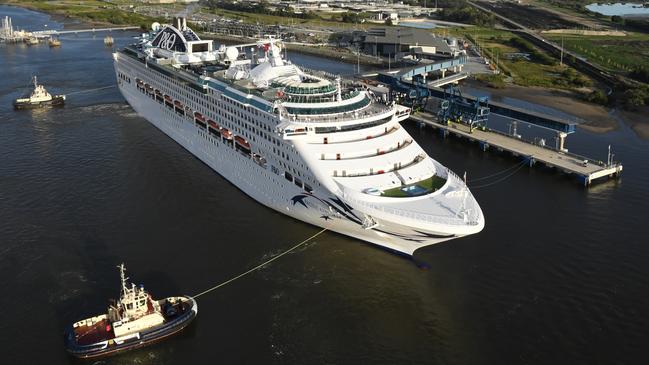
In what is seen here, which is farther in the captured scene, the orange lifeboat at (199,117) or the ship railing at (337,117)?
the orange lifeboat at (199,117)

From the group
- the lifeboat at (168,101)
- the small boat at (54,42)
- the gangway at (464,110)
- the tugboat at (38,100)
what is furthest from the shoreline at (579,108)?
the small boat at (54,42)

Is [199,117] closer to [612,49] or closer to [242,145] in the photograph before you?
[242,145]

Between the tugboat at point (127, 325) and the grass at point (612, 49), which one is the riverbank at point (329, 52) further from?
the tugboat at point (127, 325)

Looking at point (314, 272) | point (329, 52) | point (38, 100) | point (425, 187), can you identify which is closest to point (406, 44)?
point (329, 52)

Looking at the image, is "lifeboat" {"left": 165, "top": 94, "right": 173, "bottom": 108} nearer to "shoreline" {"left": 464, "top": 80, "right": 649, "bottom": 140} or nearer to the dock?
the dock

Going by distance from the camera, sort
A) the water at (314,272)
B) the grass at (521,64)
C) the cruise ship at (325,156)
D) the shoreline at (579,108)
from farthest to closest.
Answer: the grass at (521,64) < the shoreline at (579,108) < the cruise ship at (325,156) < the water at (314,272)

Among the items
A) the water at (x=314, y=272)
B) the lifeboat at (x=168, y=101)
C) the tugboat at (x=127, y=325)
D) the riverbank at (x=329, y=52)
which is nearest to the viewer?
the tugboat at (x=127, y=325)
